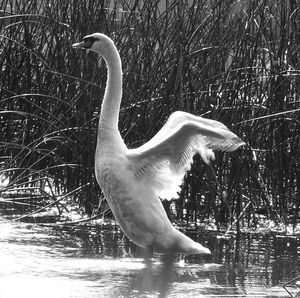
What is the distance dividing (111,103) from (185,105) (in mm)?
1305

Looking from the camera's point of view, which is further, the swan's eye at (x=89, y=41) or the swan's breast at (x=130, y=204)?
the swan's eye at (x=89, y=41)

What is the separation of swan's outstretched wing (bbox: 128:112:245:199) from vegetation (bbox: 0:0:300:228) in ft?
1.64

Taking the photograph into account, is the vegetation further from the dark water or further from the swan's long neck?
the swan's long neck

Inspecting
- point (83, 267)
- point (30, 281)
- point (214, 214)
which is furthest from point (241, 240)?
point (30, 281)

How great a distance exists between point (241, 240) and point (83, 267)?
159cm

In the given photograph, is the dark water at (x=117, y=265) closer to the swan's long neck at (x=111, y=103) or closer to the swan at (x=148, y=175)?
the swan at (x=148, y=175)

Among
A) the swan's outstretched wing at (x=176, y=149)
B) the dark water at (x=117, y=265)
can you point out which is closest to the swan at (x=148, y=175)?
the swan's outstretched wing at (x=176, y=149)

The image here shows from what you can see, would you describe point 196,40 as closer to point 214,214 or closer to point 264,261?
point 214,214

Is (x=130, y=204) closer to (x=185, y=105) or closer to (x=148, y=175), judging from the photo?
(x=148, y=175)

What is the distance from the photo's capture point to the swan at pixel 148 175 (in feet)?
21.8

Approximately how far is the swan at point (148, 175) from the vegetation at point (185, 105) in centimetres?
57

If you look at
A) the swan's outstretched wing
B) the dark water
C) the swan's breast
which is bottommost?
the dark water

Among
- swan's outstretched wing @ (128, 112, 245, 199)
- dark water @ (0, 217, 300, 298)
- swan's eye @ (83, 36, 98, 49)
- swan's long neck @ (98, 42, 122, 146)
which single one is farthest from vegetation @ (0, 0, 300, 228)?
swan's long neck @ (98, 42, 122, 146)

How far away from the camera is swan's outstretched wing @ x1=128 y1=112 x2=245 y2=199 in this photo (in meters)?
6.31
